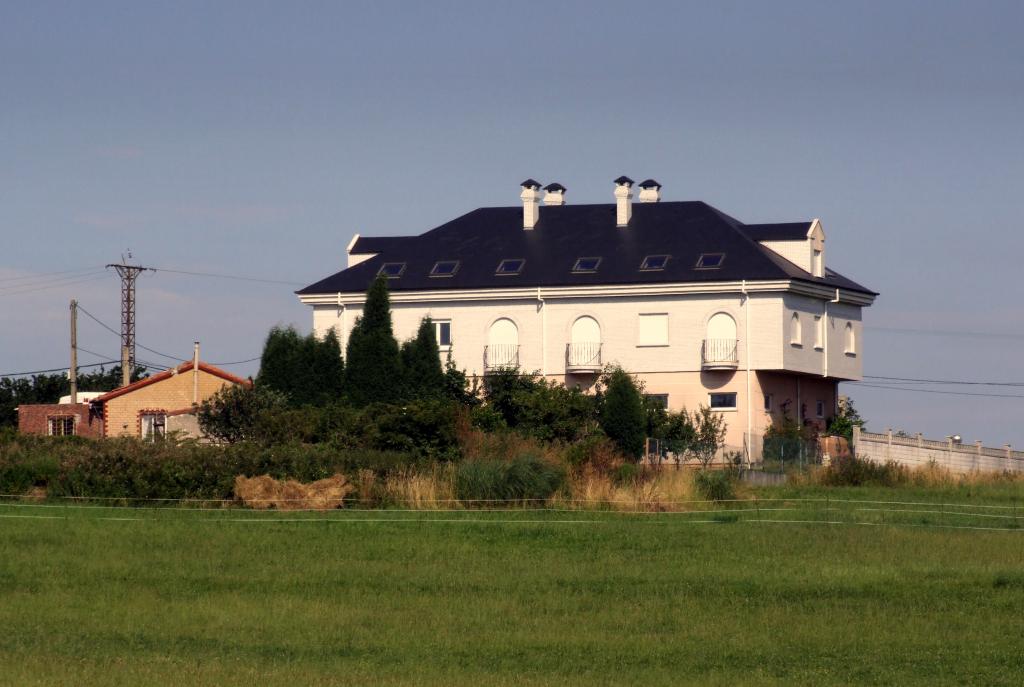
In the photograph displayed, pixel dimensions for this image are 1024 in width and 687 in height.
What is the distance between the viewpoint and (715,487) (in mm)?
37250

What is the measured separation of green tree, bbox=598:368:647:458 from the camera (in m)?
57.0

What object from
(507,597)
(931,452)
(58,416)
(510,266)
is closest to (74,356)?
(58,416)

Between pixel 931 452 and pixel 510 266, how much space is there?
59.6ft

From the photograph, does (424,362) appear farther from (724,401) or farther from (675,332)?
(724,401)

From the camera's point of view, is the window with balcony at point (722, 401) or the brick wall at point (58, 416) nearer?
the window with balcony at point (722, 401)

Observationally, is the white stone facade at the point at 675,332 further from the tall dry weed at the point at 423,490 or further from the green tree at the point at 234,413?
the tall dry weed at the point at 423,490

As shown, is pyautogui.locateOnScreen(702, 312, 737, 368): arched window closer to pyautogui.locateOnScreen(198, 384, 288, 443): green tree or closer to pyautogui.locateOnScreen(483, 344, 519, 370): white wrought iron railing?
pyautogui.locateOnScreen(483, 344, 519, 370): white wrought iron railing

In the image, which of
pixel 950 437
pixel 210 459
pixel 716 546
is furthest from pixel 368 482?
pixel 950 437

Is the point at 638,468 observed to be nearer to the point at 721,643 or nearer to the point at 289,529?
the point at 289,529

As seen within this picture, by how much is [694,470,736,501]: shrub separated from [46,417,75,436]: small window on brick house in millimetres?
38395

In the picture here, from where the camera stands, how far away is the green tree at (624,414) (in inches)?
2245

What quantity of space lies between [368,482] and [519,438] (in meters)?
9.53

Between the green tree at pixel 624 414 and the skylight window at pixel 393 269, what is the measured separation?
13.6m

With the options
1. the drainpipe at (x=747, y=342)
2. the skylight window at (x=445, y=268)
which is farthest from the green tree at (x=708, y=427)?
the skylight window at (x=445, y=268)
